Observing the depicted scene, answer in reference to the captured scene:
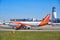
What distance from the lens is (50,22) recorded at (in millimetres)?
7844

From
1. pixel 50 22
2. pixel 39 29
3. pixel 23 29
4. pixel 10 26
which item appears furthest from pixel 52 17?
pixel 10 26

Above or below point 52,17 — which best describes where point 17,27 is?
below

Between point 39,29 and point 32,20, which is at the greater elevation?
point 32,20

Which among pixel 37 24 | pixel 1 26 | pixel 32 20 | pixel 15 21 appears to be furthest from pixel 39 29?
pixel 1 26

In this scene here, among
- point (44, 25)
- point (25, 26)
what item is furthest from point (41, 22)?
point (25, 26)

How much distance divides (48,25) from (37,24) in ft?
1.92

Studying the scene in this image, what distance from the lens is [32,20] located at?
7477mm

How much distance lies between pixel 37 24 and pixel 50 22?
0.68 meters

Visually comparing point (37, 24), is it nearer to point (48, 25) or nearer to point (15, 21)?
point (48, 25)

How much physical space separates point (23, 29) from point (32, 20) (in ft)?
2.54

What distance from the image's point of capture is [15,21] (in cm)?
762

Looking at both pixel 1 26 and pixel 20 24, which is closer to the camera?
pixel 1 26

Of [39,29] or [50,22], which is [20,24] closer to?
[39,29]

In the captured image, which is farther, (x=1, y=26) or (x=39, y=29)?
(x=39, y=29)
